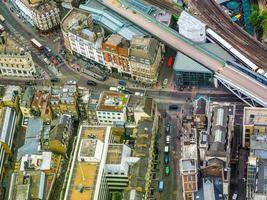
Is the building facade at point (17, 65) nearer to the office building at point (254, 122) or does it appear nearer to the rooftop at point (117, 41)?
the rooftop at point (117, 41)

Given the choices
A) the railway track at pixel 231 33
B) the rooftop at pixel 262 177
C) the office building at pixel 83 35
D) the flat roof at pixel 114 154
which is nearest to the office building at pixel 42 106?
the office building at pixel 83 35

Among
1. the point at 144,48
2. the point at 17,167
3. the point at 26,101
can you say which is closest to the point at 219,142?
the point at 144,48

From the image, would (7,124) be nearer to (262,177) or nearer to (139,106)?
(139,106)

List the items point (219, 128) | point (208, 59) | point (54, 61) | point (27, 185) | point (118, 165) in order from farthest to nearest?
point (54, 61) → point (208, 59) → point (219, 128) → point (27, 185) → point (118, 165)

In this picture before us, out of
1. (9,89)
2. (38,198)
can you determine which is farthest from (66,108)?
(38,198)

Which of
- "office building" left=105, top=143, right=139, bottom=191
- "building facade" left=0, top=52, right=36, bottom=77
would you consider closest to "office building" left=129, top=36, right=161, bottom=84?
"office building" left=105, top=143, right=139, bottom=191

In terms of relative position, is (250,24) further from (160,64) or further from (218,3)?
(160,64)

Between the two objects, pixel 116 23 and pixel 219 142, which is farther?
pixel 116 23
